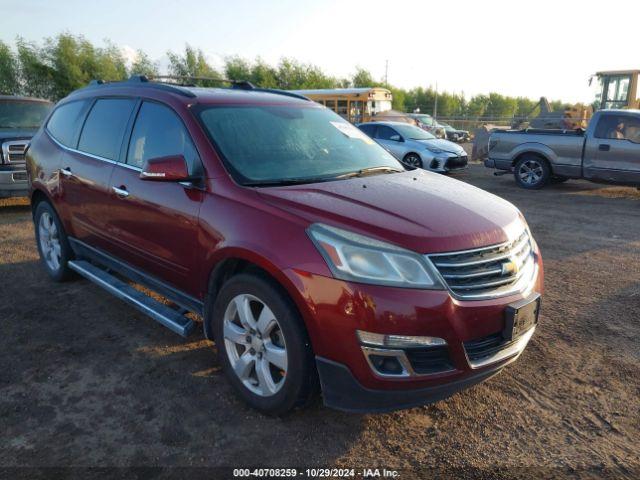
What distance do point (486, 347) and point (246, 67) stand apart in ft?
173

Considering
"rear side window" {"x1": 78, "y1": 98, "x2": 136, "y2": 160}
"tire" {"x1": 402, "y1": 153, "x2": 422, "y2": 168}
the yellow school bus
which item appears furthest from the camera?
the yellow school bus

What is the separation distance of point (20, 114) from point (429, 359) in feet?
31.1

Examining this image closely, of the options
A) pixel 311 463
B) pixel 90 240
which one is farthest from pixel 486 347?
pixel 90 240

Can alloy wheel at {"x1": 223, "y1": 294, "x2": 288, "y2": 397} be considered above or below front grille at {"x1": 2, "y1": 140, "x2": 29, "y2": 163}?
below

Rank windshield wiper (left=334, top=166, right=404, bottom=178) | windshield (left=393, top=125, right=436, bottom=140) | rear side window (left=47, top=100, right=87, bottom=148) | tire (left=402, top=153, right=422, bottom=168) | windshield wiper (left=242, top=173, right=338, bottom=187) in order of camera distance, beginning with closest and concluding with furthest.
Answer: windshield wiper (left=242, top=173, right=338, bottom=187) → windshield wiper (left=334, top=166, right=404, bottom=178) → rear side window (left=47, top=100, right=87, bottom=148) → tire (left=402, top=153, right=422, bottom=168) → windshield (left=393, top=125, right=436, bottom=140)

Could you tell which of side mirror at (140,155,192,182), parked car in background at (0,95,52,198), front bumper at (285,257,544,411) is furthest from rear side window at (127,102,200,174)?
parked car in background at (0,95,52,198)

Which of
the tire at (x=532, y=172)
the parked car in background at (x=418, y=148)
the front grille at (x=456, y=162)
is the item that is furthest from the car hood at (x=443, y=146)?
the tire at (x=532, y=172)

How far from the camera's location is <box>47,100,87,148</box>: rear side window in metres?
4.51

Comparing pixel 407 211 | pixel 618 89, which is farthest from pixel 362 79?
pixel 407 211

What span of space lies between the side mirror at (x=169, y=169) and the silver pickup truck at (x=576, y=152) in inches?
385

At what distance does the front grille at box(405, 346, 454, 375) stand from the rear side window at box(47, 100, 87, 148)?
12.0 ft

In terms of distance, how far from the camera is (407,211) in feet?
8.78

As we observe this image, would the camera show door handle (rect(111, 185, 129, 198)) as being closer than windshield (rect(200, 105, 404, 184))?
No

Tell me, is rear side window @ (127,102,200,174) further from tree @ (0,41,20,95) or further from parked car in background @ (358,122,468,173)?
tree @ (0,41,20,95)
